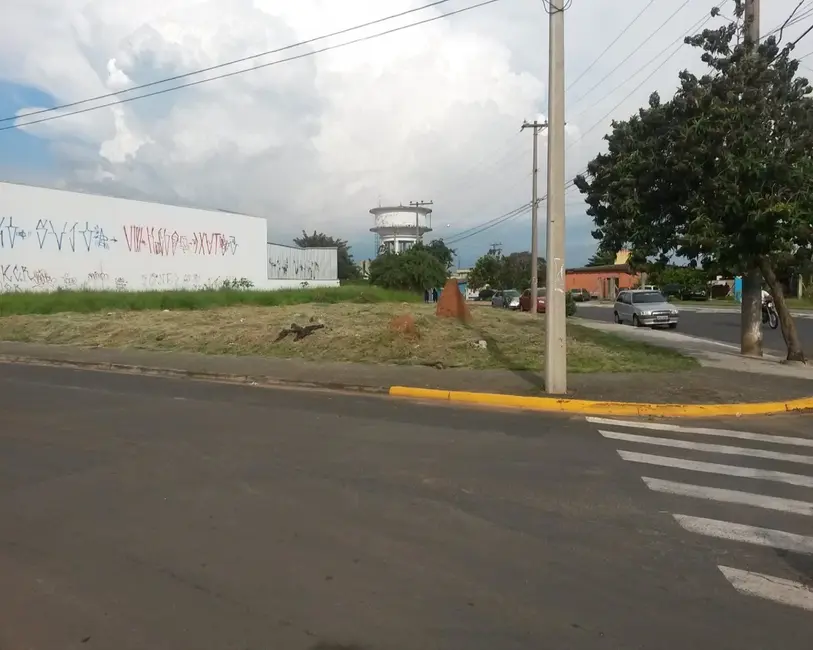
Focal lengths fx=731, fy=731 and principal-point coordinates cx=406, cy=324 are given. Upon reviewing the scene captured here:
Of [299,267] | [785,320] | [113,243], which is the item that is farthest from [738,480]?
[299,267]

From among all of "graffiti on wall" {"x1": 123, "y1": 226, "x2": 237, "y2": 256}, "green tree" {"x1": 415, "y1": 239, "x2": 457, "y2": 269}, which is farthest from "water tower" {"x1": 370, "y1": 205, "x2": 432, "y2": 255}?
"graffiti on wall" {"x1": 123, "y1": 226, "x2": 237, "y2": 256}

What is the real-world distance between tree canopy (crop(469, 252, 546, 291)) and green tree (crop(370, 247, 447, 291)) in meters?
37.3

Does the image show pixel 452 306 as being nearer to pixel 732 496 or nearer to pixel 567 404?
pixel 567 404

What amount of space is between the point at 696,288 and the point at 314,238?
181 ft

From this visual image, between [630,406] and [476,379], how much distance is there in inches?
129

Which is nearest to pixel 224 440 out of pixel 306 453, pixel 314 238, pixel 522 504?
pixel 306 453

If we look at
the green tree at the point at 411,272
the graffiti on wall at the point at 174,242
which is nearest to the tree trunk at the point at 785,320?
the green tree at the point at 411,272

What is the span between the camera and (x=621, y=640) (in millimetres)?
3727

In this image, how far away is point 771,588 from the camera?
4.39m

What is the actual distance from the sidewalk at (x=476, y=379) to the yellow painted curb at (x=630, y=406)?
289mm

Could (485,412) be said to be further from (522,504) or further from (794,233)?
(794,233)

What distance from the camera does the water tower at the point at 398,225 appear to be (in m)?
65.1

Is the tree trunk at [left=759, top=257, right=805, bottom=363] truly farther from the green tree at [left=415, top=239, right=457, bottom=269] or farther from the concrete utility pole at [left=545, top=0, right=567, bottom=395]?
the green tree at [left=415, top=239, right=457, bottom=269]

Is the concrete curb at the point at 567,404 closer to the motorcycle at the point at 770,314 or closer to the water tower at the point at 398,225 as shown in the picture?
the motorcycle at the point at 770,314
